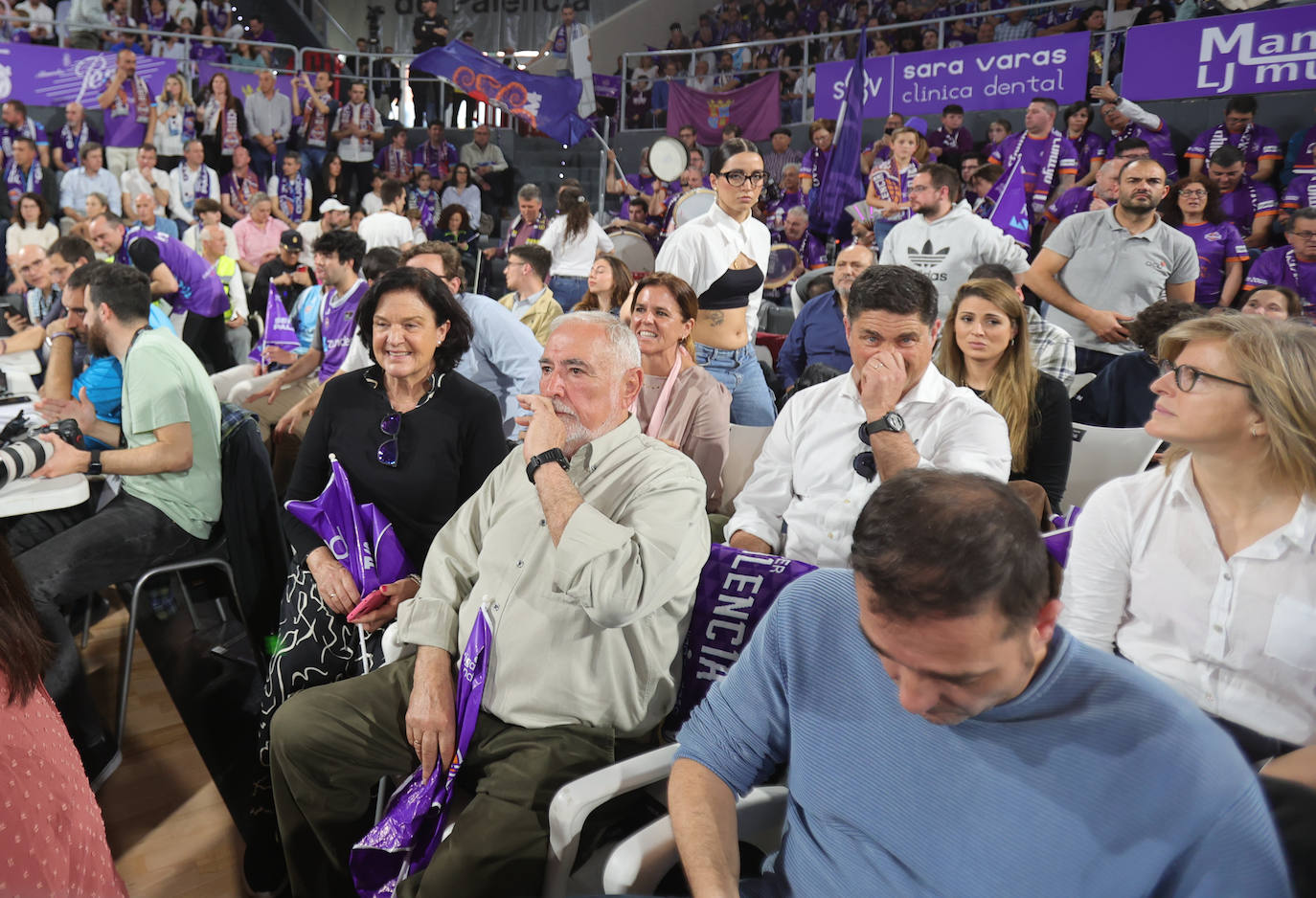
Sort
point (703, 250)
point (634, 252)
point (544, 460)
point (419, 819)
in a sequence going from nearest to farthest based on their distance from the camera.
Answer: point (419, 819) → point (544, 460) → point (703, 250) → point (634, 252)

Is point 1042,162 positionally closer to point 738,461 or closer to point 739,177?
point 739,177

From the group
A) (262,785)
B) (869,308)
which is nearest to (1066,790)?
(869,308)

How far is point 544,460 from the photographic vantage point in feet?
5.85

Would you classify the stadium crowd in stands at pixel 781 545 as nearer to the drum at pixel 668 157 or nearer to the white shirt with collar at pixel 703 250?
the white shirt with collar at pixel 703 250

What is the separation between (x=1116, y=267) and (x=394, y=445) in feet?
10.2

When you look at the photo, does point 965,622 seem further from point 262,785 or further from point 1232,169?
point 1232,169

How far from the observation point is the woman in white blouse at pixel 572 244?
21.2ft

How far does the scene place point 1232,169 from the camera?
614cm

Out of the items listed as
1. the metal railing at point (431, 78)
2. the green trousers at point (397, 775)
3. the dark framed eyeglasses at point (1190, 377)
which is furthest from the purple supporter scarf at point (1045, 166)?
the green trousers at point (397, 775)

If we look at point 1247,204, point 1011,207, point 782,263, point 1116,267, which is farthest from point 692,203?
point 1247,204

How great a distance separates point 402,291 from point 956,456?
1435mm

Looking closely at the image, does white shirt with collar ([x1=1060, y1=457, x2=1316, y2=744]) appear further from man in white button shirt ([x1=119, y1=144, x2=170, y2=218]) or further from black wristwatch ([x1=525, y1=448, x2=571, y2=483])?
man in white button shirt ([x1=119, y1=144, x2=170, y2=218])

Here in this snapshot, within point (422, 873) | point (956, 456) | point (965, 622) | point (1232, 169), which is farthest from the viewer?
point (1232, 169)

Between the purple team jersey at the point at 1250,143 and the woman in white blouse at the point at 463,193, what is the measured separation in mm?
6863
